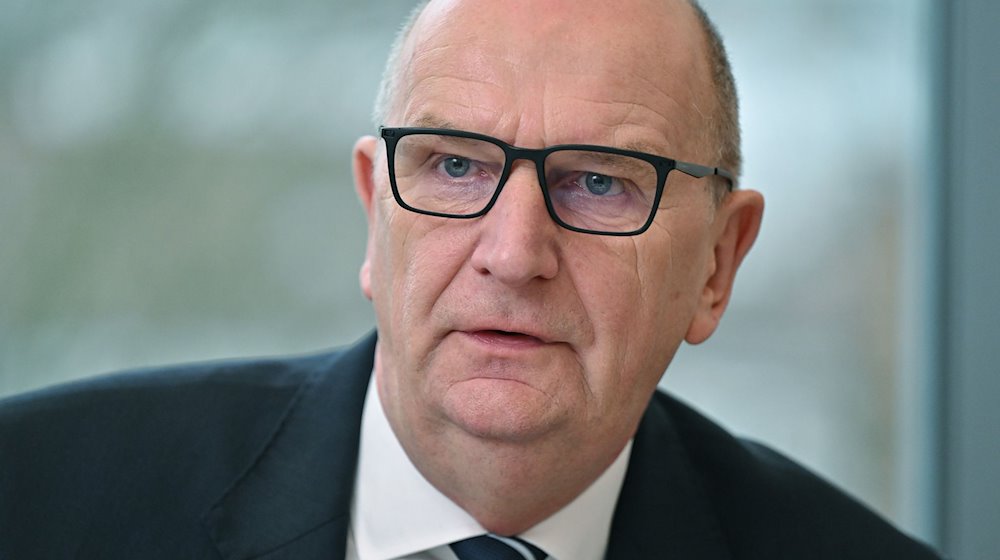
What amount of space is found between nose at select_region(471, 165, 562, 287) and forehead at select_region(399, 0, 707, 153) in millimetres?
83

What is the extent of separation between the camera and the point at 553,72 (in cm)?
160

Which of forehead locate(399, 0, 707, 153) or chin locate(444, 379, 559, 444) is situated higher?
forehead locate(399, 0, 707, 153)

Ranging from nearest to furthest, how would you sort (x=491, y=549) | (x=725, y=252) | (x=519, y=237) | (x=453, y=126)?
(x=519, y=237) < (x=453, y=126) < (x=491, y=549) < (x=725, y=252)

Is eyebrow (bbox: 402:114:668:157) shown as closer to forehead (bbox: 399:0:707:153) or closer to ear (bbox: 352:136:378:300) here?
forehead (bbox: 399:0:707:153)

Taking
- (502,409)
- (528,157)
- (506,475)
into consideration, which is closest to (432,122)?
(528,157)

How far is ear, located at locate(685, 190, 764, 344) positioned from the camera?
187 centimetres

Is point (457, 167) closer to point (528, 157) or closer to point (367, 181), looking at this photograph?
point (528, 157)

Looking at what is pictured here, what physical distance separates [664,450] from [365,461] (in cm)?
59

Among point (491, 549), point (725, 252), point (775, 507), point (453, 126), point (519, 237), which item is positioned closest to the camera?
point (519, 237)

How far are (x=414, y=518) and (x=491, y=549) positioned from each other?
139 mm

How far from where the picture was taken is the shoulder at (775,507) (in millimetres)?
2027

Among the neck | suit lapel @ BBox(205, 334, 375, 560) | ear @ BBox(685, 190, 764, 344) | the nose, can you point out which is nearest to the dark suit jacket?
suit lapel @ BBox(205, 334, 375, 560)

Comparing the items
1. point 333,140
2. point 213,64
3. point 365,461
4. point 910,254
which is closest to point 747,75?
point 910,254

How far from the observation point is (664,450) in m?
2.08
